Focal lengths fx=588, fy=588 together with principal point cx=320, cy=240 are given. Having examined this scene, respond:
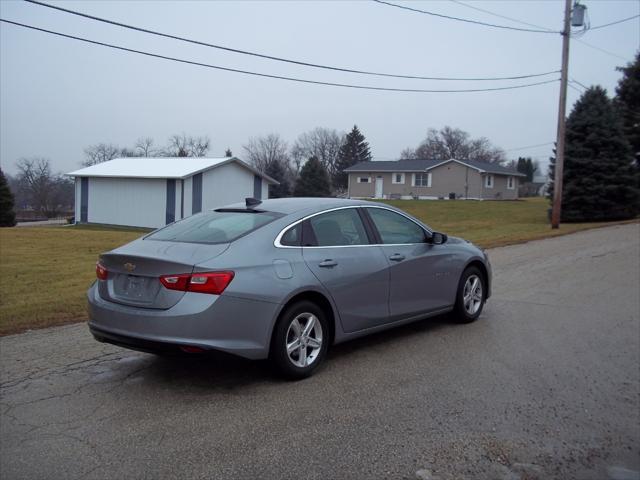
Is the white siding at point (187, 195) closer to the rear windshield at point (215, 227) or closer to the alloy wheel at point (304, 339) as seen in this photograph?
the rear windshield at point (215, 227)

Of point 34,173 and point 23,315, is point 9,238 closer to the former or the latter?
point 23,315

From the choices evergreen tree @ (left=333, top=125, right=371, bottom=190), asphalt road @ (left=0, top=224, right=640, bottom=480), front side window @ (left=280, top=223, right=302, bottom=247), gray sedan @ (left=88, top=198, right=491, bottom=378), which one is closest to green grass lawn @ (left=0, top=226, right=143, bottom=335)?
asphalt road @ (left=0, top=224, right=640, bottom=480)

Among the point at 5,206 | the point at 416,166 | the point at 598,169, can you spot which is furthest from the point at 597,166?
the point at 5,206

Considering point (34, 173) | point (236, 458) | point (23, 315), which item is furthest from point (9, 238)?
point (34, 173)

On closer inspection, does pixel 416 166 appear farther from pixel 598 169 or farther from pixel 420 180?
pixel 598 169

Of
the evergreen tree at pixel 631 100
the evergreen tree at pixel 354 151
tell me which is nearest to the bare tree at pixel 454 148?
the evergreen tree at pixel 354 151

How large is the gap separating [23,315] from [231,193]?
31.2 metres

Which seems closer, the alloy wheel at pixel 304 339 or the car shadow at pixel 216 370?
the car shadow at pixel 216 370

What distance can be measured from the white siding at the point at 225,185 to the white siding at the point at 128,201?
2.67 m

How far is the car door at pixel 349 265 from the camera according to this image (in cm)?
539

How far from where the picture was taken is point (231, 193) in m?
38.4

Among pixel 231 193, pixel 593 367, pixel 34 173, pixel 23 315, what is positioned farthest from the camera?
pixel 34 173

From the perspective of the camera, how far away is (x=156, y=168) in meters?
37.4

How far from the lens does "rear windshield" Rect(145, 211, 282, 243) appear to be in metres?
5.17
